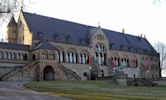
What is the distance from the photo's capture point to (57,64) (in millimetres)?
65938

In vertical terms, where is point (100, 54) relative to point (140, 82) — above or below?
above

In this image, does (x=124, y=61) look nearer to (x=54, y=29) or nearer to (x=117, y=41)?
(x=117, y=41)

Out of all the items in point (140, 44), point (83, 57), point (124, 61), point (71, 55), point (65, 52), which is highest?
point (140, 44)

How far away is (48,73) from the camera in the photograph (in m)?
66.9

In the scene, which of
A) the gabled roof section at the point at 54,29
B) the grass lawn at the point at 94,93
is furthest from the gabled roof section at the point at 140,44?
the grass lawn at the point at 94,93

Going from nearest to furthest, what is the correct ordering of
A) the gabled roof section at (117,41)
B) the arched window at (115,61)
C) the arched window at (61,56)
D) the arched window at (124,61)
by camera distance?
the arched window at (61,56) → the arched window at (115,61) → the gabled roof section at (117,41) → the arched window at (124,61)

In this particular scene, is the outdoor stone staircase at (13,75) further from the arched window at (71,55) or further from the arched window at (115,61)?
the arched window at (115,61)

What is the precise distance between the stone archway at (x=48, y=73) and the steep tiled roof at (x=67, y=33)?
7.44m

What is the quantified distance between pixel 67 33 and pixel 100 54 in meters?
11.1

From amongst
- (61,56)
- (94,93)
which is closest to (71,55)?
(61,56)

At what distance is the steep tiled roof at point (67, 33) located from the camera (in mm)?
72562

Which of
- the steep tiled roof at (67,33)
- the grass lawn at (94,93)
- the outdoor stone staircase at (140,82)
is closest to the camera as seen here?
the grass lawn at (94,93)

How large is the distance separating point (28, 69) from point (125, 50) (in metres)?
37.6

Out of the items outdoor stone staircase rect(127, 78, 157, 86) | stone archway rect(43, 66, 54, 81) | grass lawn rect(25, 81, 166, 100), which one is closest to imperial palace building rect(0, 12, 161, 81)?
stone archway rect(43, 66, 54, 81)
